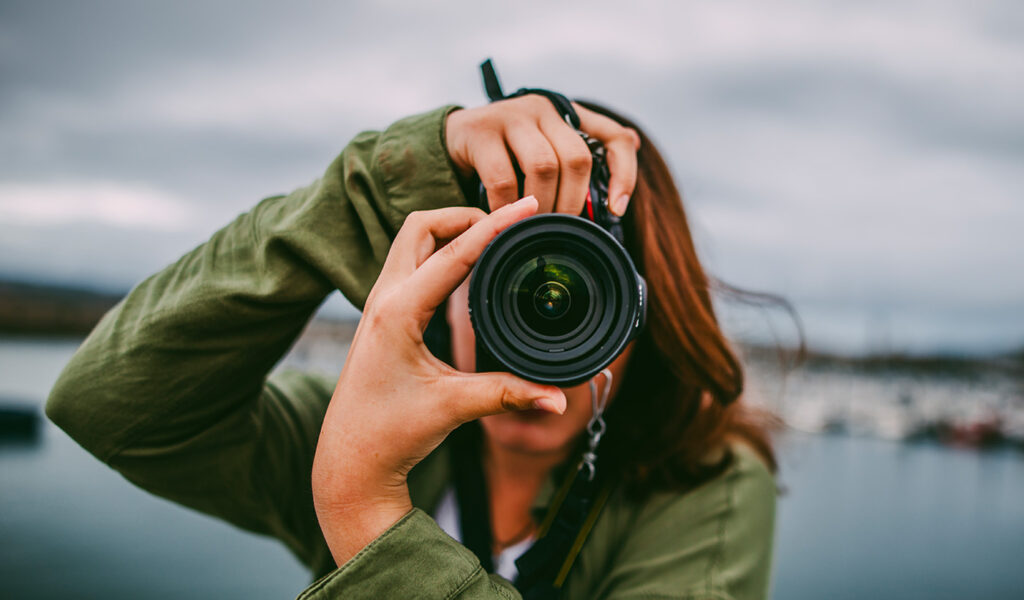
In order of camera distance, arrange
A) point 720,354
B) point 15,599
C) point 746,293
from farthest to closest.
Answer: point 15,599
point 746,293
point 720,354

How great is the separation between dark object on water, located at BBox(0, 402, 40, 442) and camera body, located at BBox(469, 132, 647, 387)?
42.9 meters

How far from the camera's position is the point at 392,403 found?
3.06 ft

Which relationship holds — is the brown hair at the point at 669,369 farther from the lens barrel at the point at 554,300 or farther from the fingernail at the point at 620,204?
the lens barrel at the point at 554,300

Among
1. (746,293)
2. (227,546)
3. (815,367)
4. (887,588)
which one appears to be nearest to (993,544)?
(887,588)

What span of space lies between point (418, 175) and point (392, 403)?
462 millimetres

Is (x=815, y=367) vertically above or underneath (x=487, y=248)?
underneath

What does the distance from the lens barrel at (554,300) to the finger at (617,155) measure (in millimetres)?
179

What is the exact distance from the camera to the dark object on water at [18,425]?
33.9 metres

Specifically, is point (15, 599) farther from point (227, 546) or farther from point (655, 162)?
point (655, 162)

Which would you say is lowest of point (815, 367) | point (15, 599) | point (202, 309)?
point (815, 367)

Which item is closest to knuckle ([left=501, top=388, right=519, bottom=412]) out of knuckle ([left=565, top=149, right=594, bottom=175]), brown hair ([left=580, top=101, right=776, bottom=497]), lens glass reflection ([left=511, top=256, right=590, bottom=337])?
lens glass reflection ([left=511, top=256, right=590, bottom=337])

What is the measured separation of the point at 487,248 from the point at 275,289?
1.51ft

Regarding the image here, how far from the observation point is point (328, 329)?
186 ft

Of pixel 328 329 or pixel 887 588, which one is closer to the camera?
pixel 887 588
